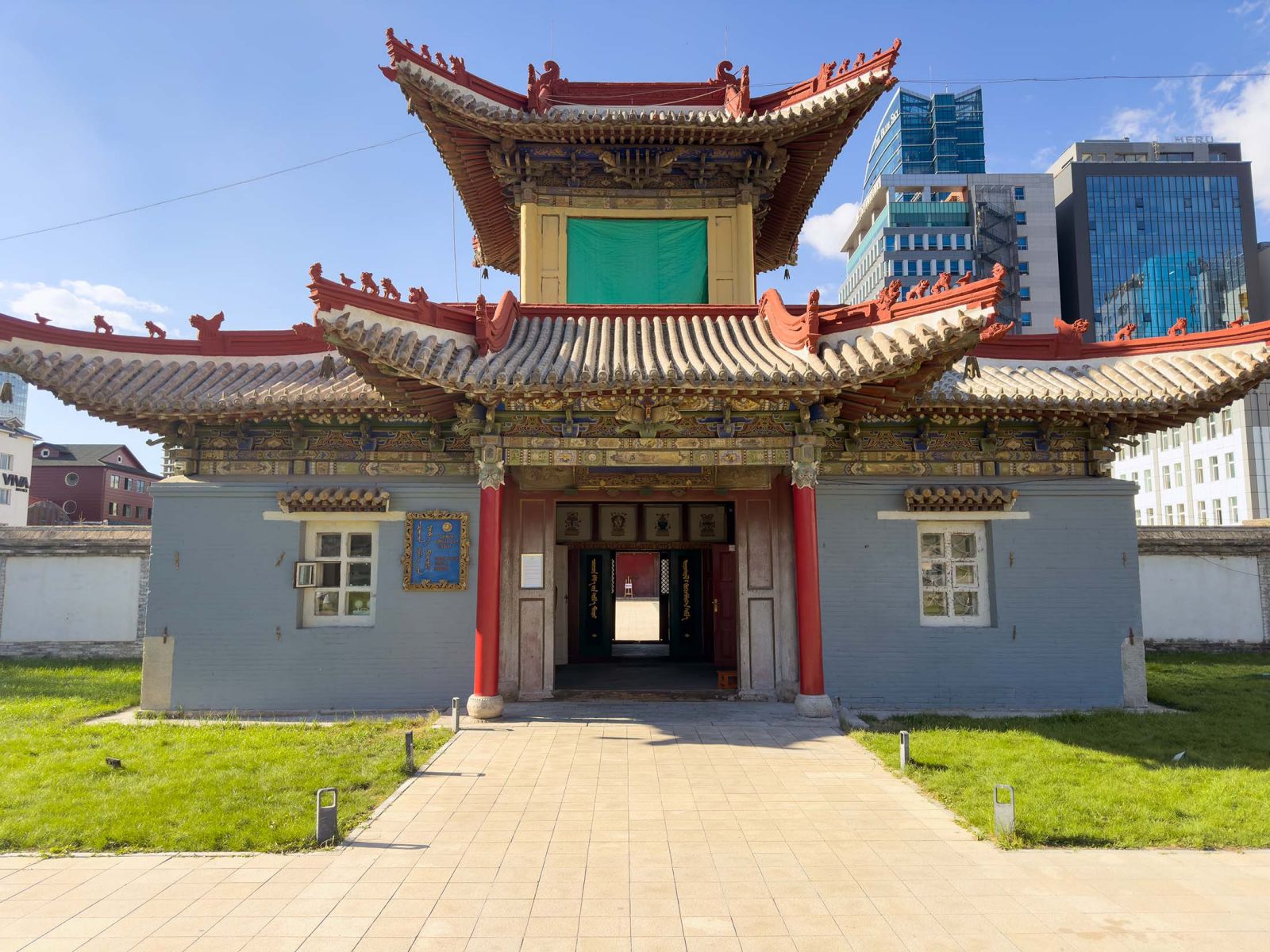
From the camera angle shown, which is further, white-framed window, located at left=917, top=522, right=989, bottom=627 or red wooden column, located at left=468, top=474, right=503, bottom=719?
white-framed window, located at left=917, top=522, right=989, bottom=627

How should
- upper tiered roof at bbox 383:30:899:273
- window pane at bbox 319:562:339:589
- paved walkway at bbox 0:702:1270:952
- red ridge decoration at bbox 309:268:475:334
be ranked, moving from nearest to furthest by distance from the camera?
1. paved walkway at bbox 0:702:1270:952
2. red ridge decoration at bbox 309:268:475:334
3. window pane at bbox 319:562:339:589
4. upper tiered roof at bbox 383:30:899:273

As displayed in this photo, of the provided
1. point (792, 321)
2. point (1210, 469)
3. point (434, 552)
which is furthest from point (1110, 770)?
point (1210, 469)

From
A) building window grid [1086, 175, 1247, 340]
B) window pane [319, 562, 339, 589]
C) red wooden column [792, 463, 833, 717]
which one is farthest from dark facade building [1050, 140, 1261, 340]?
window pane [319, 562, 339, 589]

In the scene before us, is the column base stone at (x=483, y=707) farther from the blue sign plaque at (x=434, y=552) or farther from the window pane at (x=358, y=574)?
the window pane at (x=358, y=574)

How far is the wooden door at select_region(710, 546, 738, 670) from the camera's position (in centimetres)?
1292

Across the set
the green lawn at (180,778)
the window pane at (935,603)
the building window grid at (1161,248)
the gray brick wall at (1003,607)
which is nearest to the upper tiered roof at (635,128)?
the gray brick wall at (1003,607)

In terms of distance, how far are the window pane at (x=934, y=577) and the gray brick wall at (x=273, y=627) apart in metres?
6.00

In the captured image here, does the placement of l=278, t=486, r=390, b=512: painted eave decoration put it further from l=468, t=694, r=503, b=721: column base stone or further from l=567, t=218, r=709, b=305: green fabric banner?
l=567, t=218, r=709, b=305: green fabric banner

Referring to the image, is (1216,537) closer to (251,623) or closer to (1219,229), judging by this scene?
(251,623)

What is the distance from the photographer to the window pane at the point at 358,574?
33.8ft

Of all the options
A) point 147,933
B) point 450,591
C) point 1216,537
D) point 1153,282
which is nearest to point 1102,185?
point 1153,282

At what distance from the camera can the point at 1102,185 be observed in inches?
2707

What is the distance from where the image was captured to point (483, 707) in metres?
9.02

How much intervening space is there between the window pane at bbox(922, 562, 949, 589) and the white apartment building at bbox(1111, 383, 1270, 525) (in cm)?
3865
